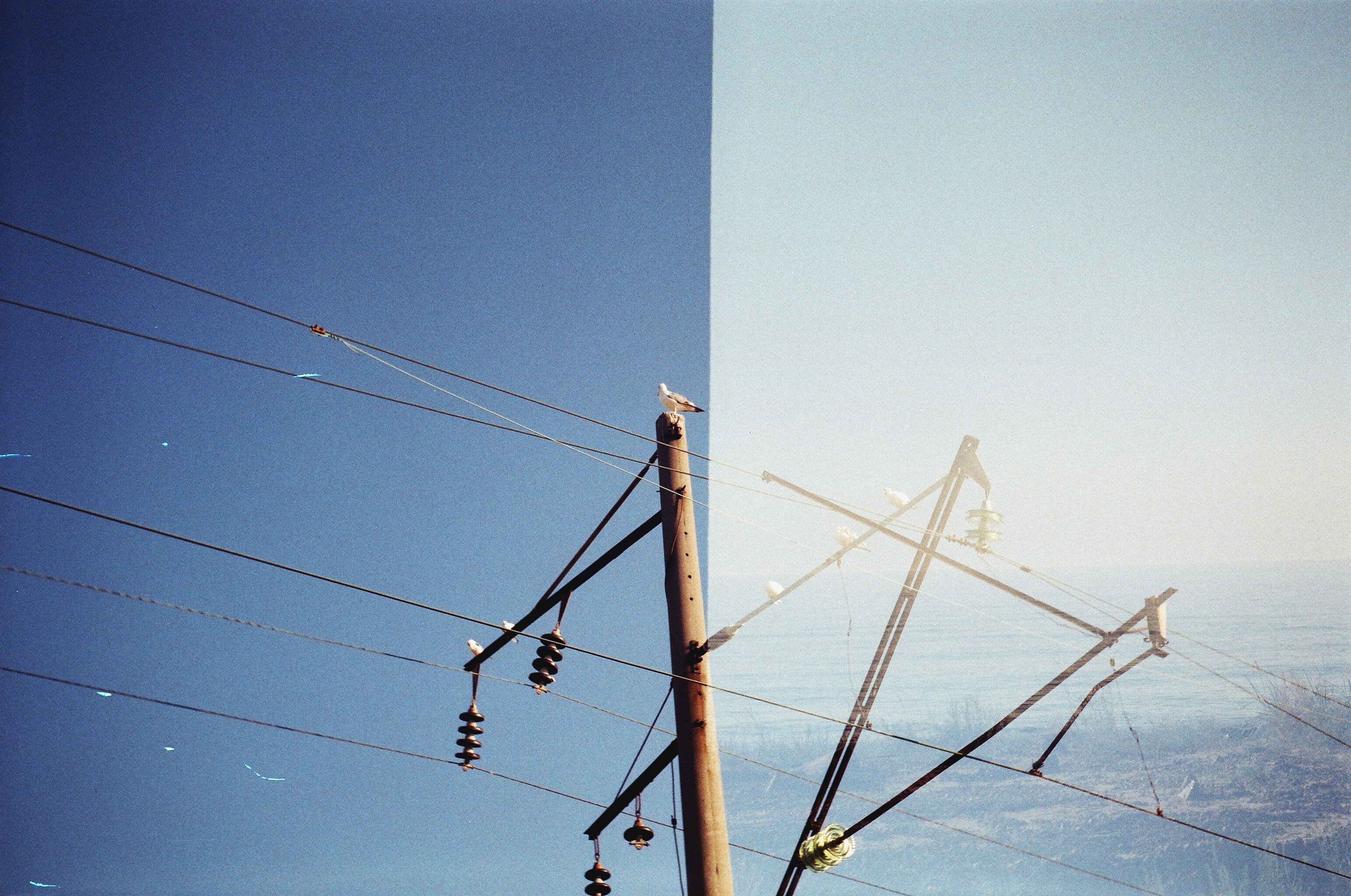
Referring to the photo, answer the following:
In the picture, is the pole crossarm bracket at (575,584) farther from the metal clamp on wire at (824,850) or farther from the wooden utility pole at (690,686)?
the metal clamp on wire at (824,850)

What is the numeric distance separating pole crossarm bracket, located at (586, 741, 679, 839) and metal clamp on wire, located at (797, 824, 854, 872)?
4.35ft

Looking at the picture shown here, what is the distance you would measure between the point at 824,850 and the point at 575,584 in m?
2.85

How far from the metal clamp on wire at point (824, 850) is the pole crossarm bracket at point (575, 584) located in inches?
104

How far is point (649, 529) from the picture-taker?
6980 millimetres

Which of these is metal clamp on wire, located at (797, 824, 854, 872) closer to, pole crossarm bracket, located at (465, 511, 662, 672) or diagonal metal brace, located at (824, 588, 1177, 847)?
diagonal metal brace, located at (824, 588, 1177, 847)

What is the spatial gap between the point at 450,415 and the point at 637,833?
3.56m

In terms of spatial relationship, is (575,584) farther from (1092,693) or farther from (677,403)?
(1092,693)

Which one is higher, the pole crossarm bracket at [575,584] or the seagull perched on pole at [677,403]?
the seagull perched on pole at [677,403]

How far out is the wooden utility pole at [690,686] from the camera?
5.80 metres

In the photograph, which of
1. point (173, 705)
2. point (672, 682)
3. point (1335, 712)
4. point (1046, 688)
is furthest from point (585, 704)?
point (1335, 712)

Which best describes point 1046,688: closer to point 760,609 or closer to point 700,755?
point 760,609

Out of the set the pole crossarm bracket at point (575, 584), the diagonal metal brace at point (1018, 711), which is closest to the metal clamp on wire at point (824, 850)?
the diagonal metal brace at point (1018, 711)

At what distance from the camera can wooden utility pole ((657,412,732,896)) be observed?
229 inches

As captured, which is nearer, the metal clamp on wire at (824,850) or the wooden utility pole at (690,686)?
the wooden utility pole at (690,686)
